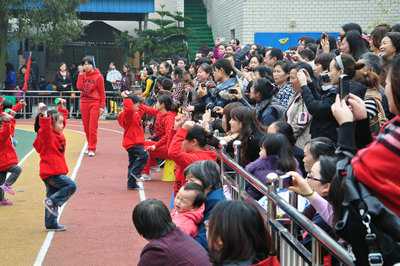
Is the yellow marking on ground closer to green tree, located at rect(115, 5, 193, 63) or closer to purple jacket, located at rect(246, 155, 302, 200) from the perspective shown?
purple jacket, located at rect(246, 155, 302, 200)

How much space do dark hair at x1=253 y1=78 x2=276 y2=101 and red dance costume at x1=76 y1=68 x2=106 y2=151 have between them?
7256 millimetres

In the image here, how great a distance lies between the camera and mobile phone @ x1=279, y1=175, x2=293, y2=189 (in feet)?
10.7

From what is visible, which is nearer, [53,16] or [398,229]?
[398,229]

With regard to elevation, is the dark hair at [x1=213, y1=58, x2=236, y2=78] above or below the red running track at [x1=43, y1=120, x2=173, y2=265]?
above

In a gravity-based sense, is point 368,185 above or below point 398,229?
above

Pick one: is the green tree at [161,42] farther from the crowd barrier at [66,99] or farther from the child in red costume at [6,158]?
the child in red costume at [6,158]

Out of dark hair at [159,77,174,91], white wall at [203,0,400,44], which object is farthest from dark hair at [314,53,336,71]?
white wall at [203,0,400,44]

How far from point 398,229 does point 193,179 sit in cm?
279

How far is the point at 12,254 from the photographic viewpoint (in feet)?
21.8

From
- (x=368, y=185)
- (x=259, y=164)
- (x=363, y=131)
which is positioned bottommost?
(x=259, y=164)

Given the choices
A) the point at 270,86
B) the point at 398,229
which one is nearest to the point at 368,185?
the point at 398,229

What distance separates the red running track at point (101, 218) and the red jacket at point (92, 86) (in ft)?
5.11

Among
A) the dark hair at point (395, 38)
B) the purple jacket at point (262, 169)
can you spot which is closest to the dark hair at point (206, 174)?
the purple jacket at point (262, 169)

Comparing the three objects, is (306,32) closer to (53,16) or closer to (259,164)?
(53,16)
